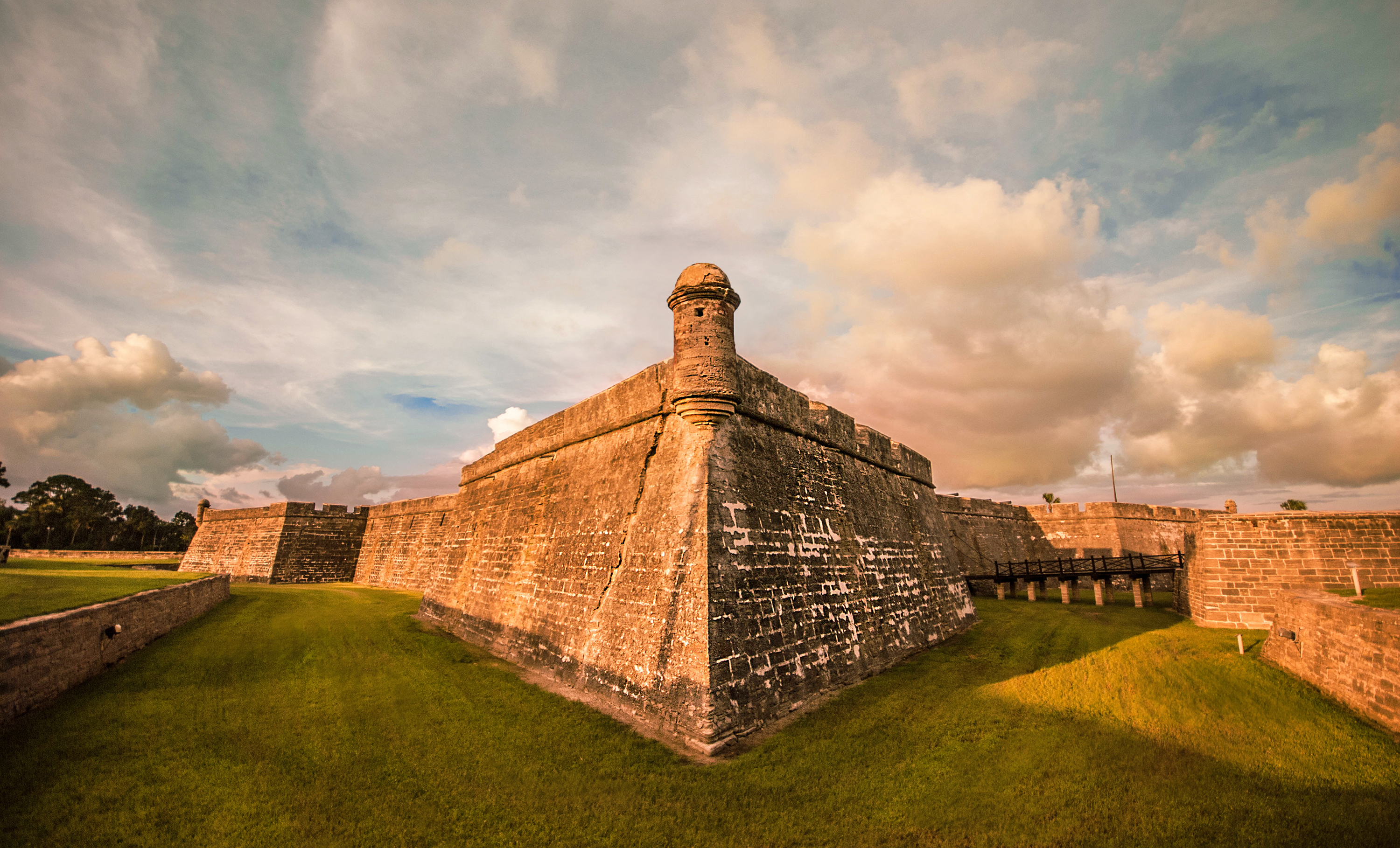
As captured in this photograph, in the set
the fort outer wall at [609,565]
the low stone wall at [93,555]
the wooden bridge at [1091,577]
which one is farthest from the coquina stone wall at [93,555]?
the wooden bridge at [1091,577]

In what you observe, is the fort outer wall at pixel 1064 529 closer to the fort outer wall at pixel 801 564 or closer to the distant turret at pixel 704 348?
the fort outer wall at pixel 801 564

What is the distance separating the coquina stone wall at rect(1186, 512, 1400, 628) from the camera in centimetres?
1412

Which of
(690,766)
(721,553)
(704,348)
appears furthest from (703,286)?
(690,766)

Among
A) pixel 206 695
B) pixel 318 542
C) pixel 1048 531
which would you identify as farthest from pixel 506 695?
pixel 1048 531

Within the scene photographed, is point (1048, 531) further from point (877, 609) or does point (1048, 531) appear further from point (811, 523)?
point (811, 523)

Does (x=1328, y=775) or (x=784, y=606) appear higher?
(x=784, y=606)

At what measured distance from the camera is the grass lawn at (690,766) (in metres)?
5.13

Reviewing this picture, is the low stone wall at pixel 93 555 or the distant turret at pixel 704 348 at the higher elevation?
the distant turret at pixel 704 348

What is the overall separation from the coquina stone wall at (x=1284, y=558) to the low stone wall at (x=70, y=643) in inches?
966

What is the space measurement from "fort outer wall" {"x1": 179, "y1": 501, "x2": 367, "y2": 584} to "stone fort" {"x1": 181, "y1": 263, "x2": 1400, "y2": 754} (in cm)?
1523

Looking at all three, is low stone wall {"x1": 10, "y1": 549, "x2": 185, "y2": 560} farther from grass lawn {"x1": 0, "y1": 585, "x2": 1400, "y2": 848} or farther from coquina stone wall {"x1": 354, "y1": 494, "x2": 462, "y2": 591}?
grass lawn {"x1": 0, "y1": 585, "x2": 1400, "y2": 848}

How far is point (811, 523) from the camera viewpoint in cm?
1112

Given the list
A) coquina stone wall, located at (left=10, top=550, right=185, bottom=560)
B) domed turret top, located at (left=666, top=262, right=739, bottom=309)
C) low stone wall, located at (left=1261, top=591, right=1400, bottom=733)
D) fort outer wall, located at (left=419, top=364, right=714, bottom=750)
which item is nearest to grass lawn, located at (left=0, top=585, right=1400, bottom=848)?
low stone wall, located at (left=1261, top=591, right=1400, bottom=733)

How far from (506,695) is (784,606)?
517 centimetres
